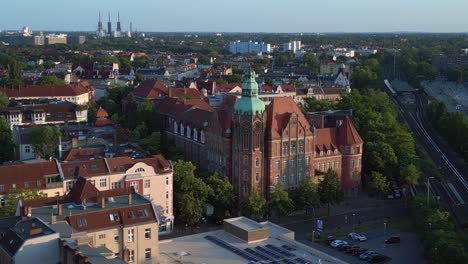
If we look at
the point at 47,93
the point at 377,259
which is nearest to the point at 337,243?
the point at 377,259

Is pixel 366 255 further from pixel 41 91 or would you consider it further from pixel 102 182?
pixel 41 91

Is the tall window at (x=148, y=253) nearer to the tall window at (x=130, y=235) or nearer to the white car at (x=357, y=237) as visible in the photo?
the tall window at (x=130, y=235)

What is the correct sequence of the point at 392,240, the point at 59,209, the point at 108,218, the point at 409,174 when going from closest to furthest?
the point at 108,218, the point at 59,209, the point at 392,240, the point at 409,174

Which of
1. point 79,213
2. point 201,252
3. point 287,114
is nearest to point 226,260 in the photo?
point 201,252

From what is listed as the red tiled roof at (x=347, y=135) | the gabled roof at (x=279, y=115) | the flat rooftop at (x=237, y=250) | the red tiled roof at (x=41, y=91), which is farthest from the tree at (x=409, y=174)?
the red tiled roof at (x=41, y=91)

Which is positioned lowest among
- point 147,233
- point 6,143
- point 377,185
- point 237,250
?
point 377,185

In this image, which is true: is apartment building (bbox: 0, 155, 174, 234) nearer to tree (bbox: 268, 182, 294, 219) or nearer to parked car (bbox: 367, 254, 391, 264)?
Result: tree (bbox: 268, 182, 294, 219)

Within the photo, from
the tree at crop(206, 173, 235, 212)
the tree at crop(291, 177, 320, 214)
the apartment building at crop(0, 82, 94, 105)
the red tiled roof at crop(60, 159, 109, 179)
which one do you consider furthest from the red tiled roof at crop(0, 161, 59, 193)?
the apartment building at crop(0, 82, 94, 105)
